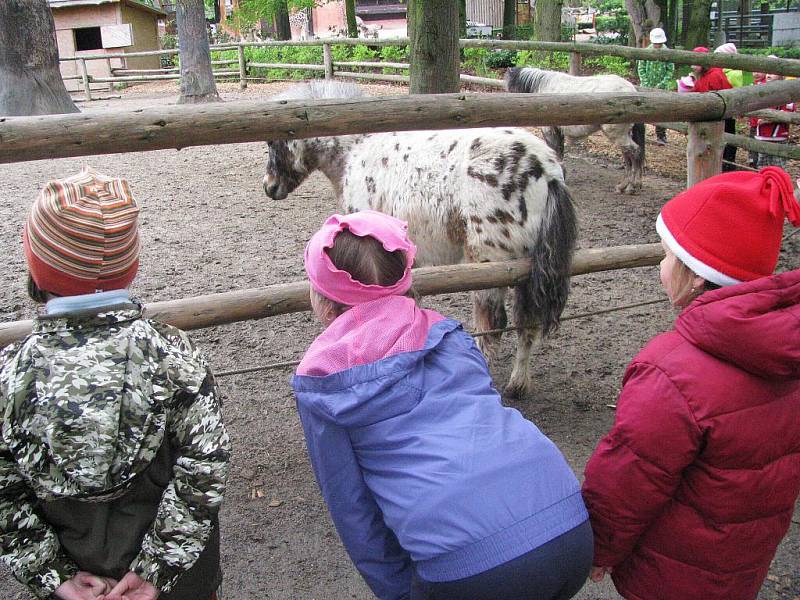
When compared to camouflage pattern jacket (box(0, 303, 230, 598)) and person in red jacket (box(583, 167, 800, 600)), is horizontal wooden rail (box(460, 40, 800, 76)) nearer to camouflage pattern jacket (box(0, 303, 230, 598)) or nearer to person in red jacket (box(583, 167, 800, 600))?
person in red jacket (box(583, 167, 800, 600))

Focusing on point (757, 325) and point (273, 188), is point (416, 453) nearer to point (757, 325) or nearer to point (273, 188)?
point (757, 325)

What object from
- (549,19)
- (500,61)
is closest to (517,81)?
(549,19)

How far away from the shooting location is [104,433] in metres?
1.48

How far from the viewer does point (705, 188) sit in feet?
5.45

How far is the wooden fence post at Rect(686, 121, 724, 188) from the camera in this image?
12.2ft

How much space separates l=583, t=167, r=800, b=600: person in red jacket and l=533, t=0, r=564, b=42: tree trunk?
16.4 m

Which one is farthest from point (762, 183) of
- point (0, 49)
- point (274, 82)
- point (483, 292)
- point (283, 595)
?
point (274, 82)

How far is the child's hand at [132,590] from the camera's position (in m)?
1.57

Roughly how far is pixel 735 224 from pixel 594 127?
25.9 ft

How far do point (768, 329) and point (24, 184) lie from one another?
9566 millimetres

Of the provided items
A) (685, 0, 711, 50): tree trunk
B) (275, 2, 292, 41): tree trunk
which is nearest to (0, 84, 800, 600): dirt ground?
(685, 0, 711, 50): tree trunk

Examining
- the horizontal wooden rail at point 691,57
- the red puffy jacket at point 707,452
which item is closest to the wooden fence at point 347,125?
the red puffy jacket at point 707,452

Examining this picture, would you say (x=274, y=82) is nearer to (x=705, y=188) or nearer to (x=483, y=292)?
(x=483, y=292)

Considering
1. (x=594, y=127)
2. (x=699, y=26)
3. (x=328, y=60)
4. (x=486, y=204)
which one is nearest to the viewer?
(x=486, y=204)
